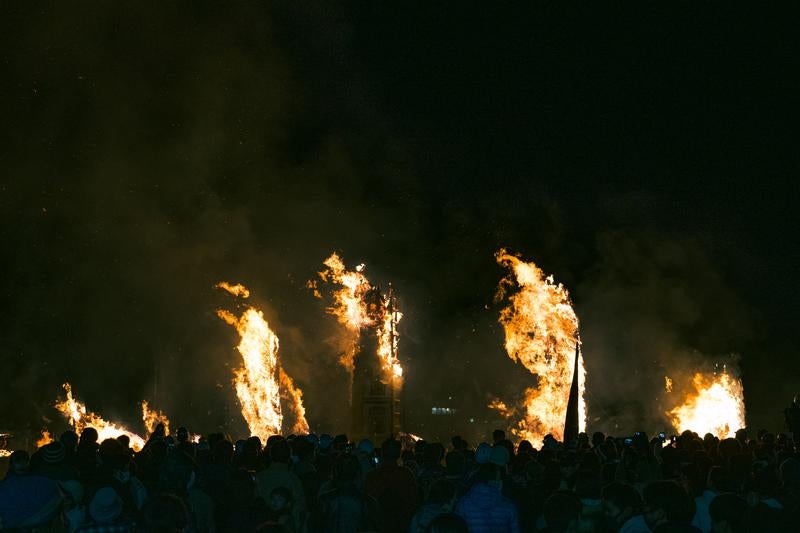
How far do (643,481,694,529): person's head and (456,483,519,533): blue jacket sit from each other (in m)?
1.19

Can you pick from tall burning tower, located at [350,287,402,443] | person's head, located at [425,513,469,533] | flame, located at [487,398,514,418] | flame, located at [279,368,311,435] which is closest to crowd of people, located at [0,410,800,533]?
person's head, located at [425,513,469,533]

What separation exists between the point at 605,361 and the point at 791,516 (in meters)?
49.2

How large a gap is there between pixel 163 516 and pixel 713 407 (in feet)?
122

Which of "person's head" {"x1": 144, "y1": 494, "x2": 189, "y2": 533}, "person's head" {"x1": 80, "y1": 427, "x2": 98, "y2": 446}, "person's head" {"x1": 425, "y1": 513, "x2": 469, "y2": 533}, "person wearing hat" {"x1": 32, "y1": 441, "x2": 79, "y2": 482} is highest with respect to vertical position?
"person's head" {"x1": 80, "y1": 427, "x2": 98, "y2": 446}

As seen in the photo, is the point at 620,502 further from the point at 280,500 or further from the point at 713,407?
the point at 713,407

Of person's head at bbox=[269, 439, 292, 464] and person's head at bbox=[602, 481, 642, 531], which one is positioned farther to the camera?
person's head at bbox=[269, 439, 292, 464]

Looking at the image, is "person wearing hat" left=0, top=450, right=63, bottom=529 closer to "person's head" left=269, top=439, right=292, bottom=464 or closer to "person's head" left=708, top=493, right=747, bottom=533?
"person's head" left=269, top=439, right=292, bottom=464

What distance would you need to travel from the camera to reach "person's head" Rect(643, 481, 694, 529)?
528 cm

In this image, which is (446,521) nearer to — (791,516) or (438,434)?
(791,516)

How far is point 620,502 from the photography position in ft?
19.2

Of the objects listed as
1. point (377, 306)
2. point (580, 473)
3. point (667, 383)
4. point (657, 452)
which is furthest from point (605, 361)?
point (580, 473)

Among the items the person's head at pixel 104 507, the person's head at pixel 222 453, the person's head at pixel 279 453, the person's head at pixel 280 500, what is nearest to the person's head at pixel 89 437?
the person's head at pixel 222 453

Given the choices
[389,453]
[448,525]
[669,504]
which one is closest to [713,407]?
[389,453]

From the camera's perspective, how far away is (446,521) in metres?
4.55
